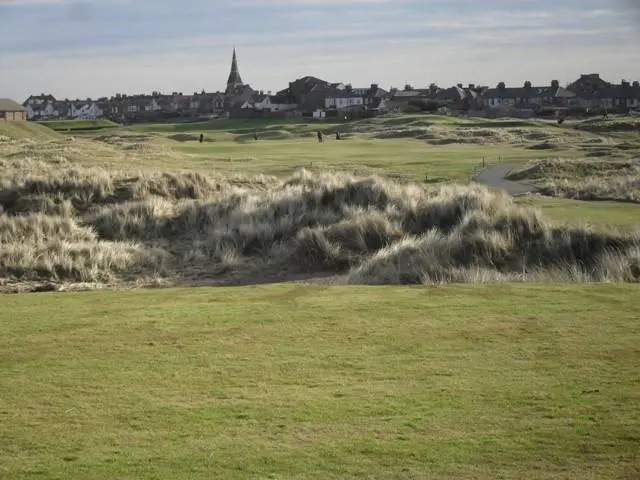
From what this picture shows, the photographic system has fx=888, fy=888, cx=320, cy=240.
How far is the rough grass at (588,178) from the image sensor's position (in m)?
30.8

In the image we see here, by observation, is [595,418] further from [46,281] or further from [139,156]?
[139,156]

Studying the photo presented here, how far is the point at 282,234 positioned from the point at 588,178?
17.6 metres

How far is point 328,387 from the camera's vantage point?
9094 millimetres

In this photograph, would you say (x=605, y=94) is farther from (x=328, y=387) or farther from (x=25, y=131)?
(x=328, y=387)

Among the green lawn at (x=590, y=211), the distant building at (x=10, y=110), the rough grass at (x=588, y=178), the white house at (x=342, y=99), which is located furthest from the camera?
the white house at (x=342, y=99)

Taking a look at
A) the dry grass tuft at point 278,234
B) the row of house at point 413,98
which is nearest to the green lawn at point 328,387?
the dry grass tuft at point 278,234

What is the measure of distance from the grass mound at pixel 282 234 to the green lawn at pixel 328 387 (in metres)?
4.54

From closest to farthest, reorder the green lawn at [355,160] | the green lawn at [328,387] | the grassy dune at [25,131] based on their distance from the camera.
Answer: the green lawn at [328,387]
the green lawn at [355,160]
the grassy dune at [25,131]

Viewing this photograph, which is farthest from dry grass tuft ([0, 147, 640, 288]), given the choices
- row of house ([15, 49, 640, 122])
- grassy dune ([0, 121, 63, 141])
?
row of house ([15, 49, 640, 122])

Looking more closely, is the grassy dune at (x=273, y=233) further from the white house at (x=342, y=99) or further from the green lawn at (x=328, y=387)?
the white house at (x=342, y=99)

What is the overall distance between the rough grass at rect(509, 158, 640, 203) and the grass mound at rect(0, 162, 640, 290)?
6726 millimetres

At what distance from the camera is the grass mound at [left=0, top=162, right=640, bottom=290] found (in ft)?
60.5

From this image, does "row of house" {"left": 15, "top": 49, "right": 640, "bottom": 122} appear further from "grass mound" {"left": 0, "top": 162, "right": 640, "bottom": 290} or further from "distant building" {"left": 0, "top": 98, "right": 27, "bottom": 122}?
"grass mound" {"left": 0, "top": 162, "right": 640, "bottom": 290}

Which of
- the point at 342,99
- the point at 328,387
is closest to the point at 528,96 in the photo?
the point at 342,99
